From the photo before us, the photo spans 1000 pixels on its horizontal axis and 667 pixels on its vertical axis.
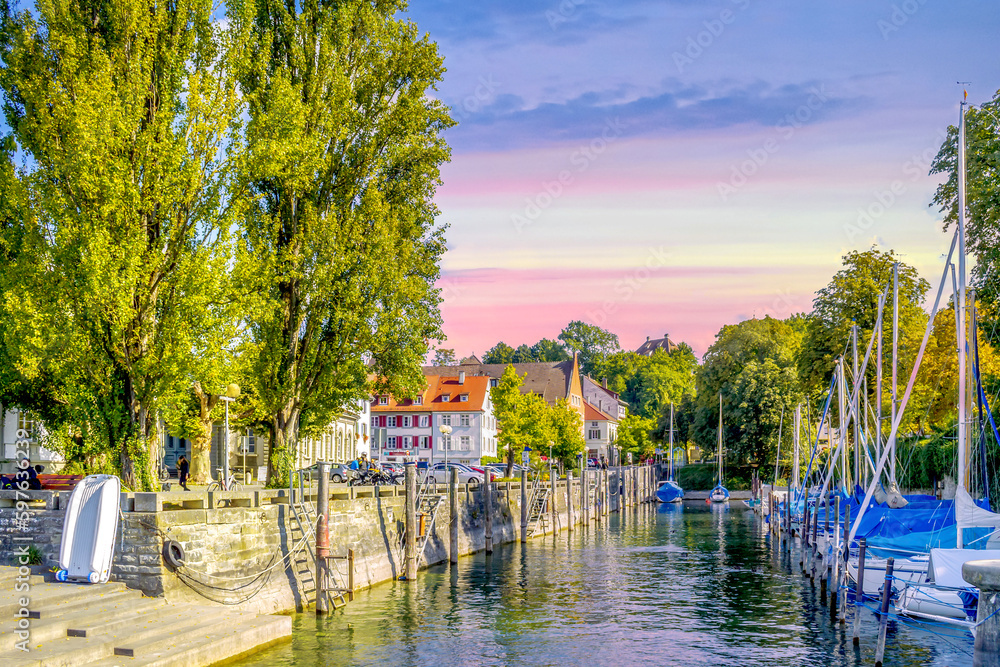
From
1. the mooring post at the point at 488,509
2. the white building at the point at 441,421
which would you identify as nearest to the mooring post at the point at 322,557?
the mooring post at the point at 488,509

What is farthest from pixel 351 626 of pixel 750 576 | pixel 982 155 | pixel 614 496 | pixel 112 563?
pixel 614 496

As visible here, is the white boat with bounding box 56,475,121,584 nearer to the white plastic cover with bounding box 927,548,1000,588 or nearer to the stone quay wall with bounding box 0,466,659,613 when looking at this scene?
the stone quay wall with bounding box 0,466,659,613

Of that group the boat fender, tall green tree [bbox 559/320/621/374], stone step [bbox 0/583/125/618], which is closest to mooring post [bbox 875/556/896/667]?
the boat fender

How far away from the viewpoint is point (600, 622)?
79.2 ft

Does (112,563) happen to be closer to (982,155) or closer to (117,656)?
(117,656)

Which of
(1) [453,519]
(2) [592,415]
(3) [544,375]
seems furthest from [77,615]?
(2) [592,415]

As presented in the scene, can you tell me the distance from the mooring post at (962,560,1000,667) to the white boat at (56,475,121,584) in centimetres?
1525

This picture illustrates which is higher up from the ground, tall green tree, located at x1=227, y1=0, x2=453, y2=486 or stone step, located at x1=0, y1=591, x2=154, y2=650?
tall green tree, located at x1=227, y1=0, x2=453, y2=486

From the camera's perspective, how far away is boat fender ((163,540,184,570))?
19.2 metres

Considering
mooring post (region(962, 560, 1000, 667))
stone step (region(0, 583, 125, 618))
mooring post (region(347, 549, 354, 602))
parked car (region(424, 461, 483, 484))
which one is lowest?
mooring post (region(347, 549, 354, 602))

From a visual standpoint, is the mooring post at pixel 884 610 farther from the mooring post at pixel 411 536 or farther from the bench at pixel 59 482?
the bench at pixel 59 482

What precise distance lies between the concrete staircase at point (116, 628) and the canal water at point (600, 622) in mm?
733

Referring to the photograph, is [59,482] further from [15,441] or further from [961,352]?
[961,352]

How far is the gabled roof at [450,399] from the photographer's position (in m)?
102
